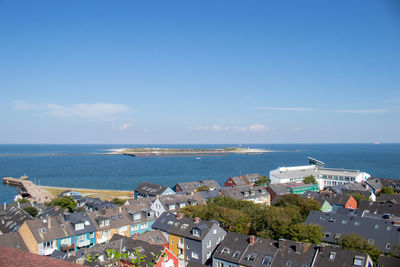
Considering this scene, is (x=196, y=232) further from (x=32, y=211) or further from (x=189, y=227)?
(x=32, y=211)

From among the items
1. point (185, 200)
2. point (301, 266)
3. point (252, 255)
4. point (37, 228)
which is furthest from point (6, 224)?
point (301, 266)

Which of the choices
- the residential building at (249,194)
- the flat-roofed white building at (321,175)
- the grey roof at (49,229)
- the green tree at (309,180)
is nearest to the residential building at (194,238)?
the grey roof at (49,229)

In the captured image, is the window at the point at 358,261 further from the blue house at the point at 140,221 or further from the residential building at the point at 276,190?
the residential building at the point at 276,190

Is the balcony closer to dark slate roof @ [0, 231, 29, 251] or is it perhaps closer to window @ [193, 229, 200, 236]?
dark slate roof @ [0, 231, 29, 251]

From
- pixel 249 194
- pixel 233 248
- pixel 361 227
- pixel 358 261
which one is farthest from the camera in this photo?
pixel 249 194

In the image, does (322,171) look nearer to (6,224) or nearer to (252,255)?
(252,255)

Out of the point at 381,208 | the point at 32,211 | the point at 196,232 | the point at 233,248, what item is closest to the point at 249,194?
the point at 381,208
